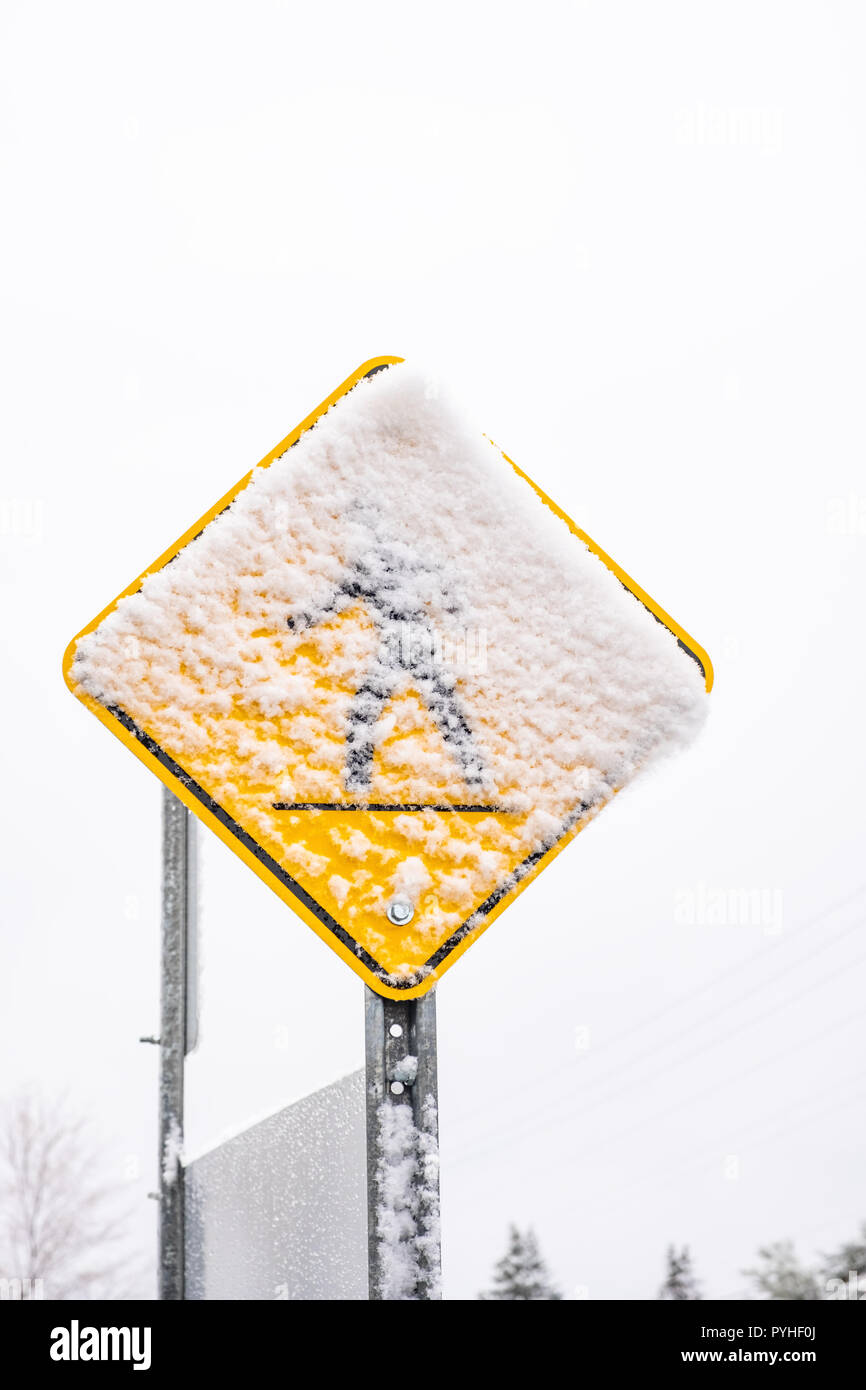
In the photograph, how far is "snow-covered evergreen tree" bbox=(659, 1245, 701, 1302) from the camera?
34906 mm

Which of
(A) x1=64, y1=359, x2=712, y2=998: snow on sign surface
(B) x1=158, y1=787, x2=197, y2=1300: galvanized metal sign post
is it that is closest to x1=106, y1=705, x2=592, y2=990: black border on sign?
(A) x1=64, y1=359, x2=712, y2=998: snow on sign surface

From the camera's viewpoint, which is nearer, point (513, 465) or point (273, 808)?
point (273, 808)

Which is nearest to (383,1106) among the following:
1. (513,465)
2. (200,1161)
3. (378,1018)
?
(378,1018)

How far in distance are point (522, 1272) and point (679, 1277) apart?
676 centimetres

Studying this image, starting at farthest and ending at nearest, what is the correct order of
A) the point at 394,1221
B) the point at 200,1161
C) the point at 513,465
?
the point at 200,1161 → the point at 513,465 → the point at 394,1221

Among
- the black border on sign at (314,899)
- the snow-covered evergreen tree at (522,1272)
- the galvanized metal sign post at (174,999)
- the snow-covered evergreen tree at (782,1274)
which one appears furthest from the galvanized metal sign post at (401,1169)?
the snow-covered evergreen tree at (782,1274)

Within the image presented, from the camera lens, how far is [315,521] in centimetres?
160

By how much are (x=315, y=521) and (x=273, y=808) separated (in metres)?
0.47

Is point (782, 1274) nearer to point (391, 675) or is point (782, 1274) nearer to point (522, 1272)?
point (522, 1272)

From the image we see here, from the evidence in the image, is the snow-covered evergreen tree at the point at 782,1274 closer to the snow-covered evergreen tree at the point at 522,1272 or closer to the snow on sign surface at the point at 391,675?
the snow-covered evergreen tree at the point at 522,1272

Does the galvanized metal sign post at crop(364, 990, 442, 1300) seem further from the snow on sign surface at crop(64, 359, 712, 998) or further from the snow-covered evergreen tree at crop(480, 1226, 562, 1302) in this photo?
the snow-covered evergreen tree at crop(480, 1226, 562, 1302)

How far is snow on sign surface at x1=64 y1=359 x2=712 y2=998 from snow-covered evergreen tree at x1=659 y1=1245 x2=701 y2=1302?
3838 cm
